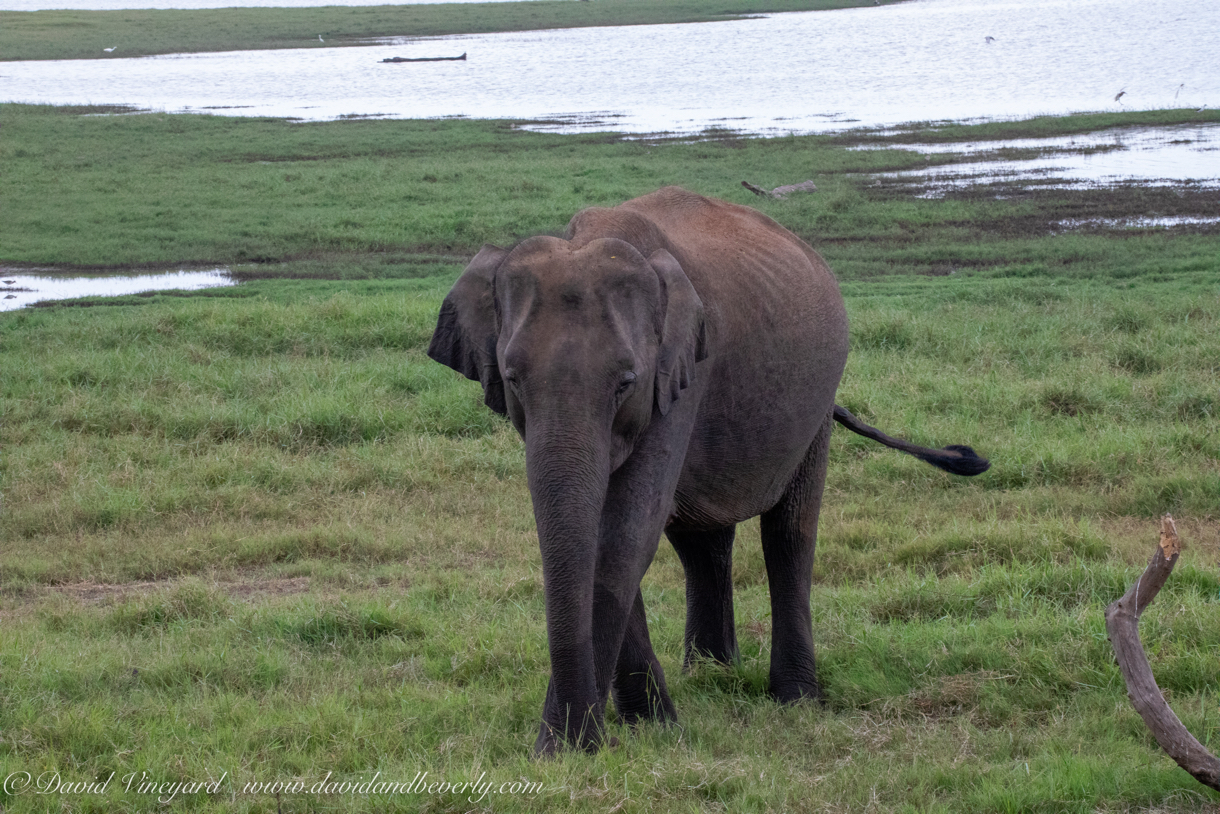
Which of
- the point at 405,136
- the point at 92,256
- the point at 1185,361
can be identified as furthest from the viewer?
the point at 405,136

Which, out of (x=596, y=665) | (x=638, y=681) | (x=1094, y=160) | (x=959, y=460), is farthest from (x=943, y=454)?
(x=1094, y=160)

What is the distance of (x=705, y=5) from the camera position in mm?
83750

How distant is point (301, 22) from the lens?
8062cm

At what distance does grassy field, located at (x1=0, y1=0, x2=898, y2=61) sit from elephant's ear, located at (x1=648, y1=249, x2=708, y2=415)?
2633 inches

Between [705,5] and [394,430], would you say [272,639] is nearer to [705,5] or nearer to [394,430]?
[394,430]

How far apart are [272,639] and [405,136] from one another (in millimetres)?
28785

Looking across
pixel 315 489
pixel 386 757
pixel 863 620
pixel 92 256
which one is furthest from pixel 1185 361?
pixel 92 256

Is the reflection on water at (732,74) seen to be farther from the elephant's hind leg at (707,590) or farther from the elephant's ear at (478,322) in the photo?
the elephant's ear at (478,322)

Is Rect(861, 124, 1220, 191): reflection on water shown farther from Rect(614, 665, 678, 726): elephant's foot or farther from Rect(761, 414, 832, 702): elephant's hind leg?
Rect(614, 665, 678, 726): elephant's foot

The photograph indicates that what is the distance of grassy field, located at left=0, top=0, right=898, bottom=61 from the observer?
68062mm

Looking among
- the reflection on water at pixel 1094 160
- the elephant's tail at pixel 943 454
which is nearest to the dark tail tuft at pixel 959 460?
the elephant's tail at pixel 943 454

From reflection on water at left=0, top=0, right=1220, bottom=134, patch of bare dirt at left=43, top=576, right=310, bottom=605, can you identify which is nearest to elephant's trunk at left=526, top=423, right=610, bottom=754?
patch of bare dirt at left=43, top=576, right=310, bottom=605

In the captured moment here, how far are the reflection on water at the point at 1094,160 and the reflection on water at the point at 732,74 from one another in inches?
212

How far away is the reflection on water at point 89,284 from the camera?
1669cm
